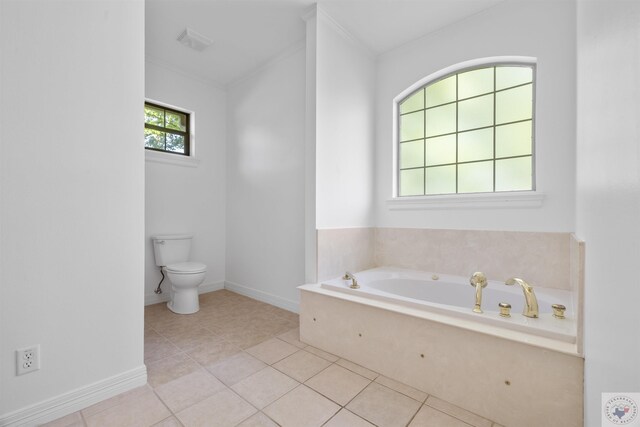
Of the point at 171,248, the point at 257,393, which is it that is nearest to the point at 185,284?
the point at 171,248

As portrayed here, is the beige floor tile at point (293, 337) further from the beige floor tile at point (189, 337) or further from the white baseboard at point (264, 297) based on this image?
the beige floor tile at point (189, 337)

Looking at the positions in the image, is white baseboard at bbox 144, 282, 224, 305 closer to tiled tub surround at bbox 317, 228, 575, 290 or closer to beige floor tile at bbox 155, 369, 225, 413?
beige floor tile at bbox 155, 369, 225, 413

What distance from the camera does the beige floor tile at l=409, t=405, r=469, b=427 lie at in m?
1.26

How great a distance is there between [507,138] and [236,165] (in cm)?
289

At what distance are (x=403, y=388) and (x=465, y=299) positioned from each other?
3.02 ft

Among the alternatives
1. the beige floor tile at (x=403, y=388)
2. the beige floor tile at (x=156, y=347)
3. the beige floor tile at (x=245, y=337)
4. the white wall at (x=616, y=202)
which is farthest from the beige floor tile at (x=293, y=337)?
the white wall at (x=616, y=202)

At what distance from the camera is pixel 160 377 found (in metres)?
1.62

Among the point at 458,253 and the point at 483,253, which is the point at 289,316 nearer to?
the point at 458,253

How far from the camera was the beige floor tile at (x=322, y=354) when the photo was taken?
185 cm

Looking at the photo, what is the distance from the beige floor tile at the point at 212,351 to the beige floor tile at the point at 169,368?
0.05 metres

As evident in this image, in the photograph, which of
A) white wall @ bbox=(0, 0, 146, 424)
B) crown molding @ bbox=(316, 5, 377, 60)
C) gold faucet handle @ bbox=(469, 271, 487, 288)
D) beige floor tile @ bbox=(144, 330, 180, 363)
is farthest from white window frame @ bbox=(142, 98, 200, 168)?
gold faucet handle @ bbox=(469, 271, 487, 288)

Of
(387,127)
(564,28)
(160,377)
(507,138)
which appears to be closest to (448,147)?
(507,138)

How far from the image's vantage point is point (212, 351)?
6.38ft

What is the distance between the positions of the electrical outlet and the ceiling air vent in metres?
2.61
